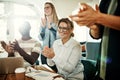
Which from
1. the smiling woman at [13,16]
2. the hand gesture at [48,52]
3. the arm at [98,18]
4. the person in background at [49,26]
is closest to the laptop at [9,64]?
the hand gesture at [48,52]

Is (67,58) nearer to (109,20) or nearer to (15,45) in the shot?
(15,45)

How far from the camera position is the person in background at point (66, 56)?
2.05m

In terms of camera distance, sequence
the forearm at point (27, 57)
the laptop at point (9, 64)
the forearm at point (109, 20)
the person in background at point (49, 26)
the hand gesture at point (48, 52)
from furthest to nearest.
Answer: the person in background at point (49, 26) → the forearm at point (27, 57) → the hand gesture at point (48, 52) → the laptop at point (9, 64) → the forearm at point (109, 20)

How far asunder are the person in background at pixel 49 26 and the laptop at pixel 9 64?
1.32m

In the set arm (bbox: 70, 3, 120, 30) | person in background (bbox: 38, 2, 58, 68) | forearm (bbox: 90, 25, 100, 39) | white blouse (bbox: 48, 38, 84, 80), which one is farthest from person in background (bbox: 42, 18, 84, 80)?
arm (bbox: 70, 3, 120, 30)

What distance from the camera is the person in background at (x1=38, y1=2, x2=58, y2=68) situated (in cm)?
319

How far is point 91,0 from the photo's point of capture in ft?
17.6

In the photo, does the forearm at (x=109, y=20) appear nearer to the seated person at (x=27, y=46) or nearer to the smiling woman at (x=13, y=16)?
the seated person at (x=27, y=46)

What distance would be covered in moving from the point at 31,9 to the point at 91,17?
210 inches

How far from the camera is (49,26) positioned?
3.26 metres

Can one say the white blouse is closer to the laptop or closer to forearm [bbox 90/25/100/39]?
the laptop

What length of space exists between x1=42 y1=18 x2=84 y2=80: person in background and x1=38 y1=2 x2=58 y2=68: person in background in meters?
0.93

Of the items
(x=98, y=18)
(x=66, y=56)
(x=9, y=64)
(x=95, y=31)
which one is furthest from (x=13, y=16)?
(x=98, y=18)

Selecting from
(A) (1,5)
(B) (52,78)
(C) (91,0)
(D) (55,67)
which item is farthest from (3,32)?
(B) (52,78)
